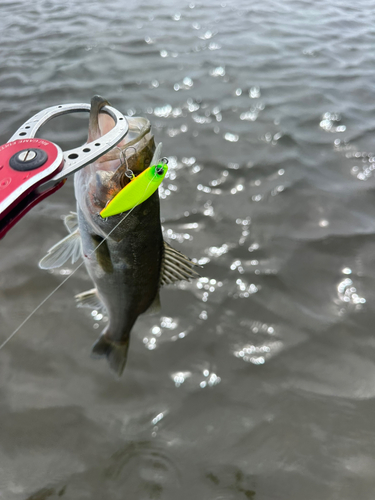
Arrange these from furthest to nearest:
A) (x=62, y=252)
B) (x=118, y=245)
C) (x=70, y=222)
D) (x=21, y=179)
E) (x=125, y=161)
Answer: (x=70, y=222) → (x=62, y=252) → (x=118, y=245) → (x=125, y=161) → (x=21, y=179)

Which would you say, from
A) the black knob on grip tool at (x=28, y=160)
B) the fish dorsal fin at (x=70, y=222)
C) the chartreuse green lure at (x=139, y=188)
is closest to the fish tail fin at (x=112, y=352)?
the fish dorsal fin at (x=70, y=222)

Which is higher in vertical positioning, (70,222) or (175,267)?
(70,222)

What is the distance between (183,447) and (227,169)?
9.20 ft

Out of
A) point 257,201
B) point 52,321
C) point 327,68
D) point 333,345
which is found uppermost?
point 327,68

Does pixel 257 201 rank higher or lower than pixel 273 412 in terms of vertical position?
higher

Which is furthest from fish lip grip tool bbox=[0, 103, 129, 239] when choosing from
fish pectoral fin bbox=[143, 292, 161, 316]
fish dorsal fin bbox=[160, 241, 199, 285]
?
fish pectoral fin bbox=[143, 292, 161, 316]

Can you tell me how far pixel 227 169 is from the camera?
3.91 metres

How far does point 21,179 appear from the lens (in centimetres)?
123

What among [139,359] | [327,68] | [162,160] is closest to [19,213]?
[162,160]

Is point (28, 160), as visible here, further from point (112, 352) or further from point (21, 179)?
point (112, 352)

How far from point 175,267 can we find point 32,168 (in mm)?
1075

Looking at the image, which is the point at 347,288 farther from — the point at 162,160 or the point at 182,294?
the point at 162,160

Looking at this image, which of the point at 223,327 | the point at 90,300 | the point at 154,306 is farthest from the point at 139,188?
the point at 223,327

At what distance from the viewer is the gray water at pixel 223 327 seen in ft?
6.89
